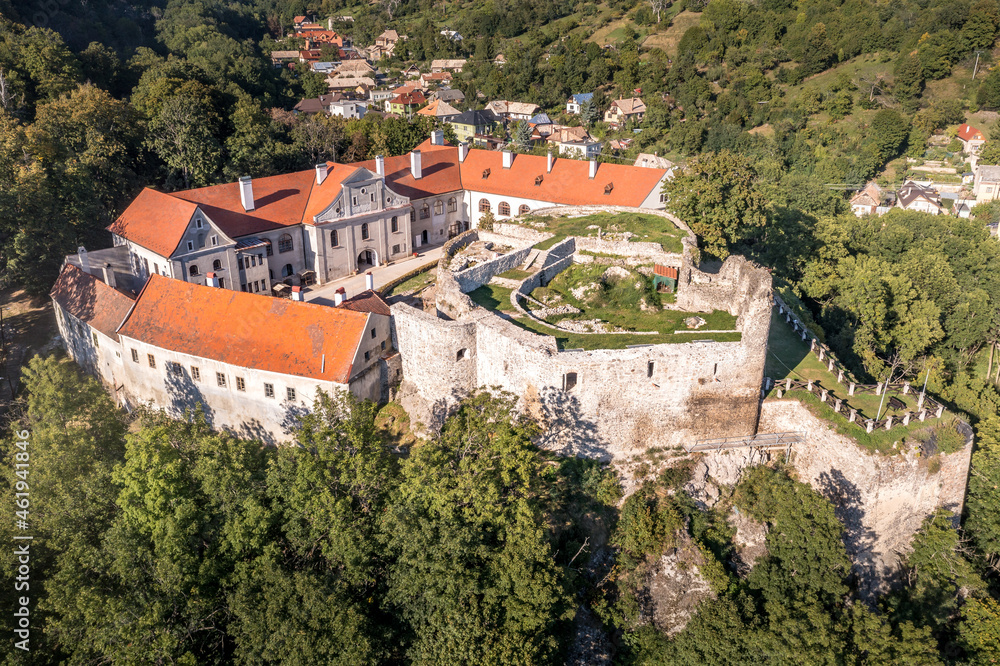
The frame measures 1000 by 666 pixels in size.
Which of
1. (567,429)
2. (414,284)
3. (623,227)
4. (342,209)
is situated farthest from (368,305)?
(623,227)

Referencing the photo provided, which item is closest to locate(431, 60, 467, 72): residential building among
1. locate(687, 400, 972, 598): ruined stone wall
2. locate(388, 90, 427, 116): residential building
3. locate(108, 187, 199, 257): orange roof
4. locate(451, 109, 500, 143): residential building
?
locate(388, 90, 427, 116): residential building

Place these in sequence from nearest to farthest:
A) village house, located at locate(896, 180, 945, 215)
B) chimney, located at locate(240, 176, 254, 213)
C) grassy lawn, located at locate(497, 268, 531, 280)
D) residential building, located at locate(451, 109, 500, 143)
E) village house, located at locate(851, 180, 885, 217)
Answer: grassy lawn, located at locate(497, 268, 531, 280)
chimney, located at locate(240, 176, 254, 213)
village house, located at locate(896, 180, 945, 215)
village house, located at locate(851, 180, 885, 217)
residential building, located at locate(451, 109, 500, 143)

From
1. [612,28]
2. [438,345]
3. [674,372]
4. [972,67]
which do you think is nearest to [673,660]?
[674,372]

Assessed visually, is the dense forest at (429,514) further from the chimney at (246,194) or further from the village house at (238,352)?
the chimney at (246,194)

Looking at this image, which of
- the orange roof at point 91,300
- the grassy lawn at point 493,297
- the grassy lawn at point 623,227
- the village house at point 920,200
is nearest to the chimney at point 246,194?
the orange roof at point 91,300

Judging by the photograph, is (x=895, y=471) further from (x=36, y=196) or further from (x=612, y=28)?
(x=612, y=28)

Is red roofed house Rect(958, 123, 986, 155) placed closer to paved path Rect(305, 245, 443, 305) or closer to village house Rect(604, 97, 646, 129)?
village house Rect(604, 97, 646, 129)
